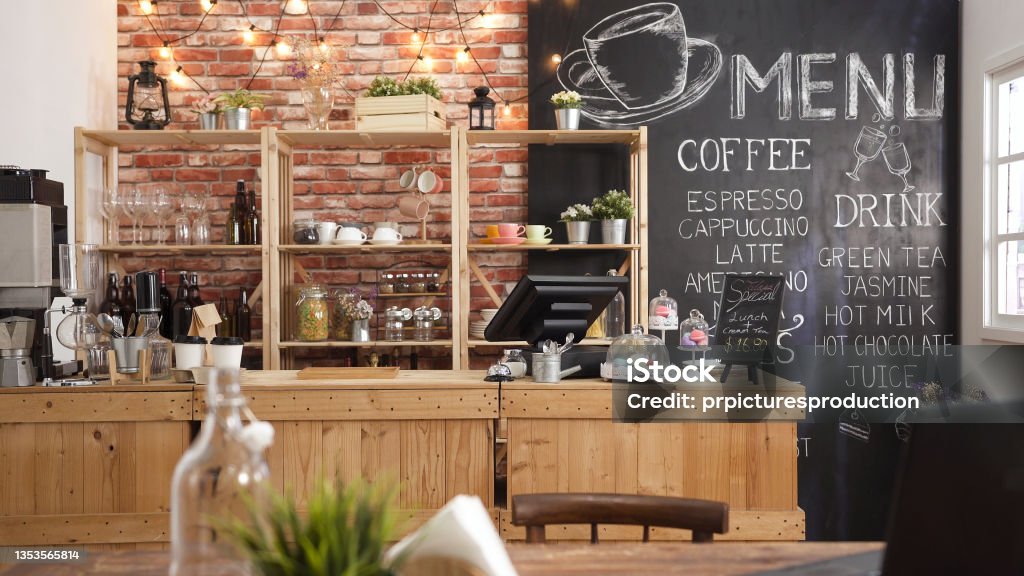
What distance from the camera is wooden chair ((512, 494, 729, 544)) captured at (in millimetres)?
1699

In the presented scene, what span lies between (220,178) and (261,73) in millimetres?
575

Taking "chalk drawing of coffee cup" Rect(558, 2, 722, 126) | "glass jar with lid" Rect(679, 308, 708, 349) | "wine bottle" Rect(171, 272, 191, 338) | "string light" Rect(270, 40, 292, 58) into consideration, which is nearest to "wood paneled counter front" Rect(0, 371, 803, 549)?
"glass jar with lid" Rect(679, 308, 708, 349)

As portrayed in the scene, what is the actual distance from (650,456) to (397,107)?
80.7 inches

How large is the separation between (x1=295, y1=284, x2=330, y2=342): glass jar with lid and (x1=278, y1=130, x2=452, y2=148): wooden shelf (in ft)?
2.31

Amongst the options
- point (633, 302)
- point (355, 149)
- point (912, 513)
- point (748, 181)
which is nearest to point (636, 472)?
point (633, 302)

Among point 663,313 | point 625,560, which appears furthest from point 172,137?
point 625,560

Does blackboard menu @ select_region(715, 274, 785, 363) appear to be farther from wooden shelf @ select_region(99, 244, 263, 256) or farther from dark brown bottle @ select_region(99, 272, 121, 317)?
dark brown bottle @ select_region(99, 272, 121, 317)

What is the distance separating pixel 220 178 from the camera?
14.2 feet

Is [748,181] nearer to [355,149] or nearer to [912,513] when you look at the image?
[355,149]

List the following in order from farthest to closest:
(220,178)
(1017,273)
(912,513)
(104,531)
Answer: (220,178)
(1017,273)
(104,531)
(912,513)

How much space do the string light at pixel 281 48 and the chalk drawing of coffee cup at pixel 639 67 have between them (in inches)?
54.8

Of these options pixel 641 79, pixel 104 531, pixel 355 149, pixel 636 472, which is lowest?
pixel 104 531

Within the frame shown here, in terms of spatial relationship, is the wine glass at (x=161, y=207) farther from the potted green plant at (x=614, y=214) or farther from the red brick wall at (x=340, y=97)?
the potted green plant at (x=614, y=214)

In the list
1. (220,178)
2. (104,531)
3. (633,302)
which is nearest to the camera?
(104,531)
